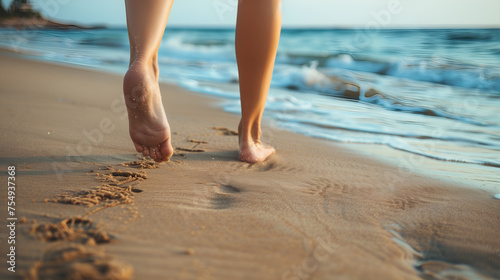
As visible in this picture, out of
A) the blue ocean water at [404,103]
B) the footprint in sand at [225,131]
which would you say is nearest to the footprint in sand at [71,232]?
the footprint in sand at [225,131]

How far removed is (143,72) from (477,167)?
148cm

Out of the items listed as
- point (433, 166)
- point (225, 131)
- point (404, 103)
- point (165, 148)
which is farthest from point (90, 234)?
point (404, 103)

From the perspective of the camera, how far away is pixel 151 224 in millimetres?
989

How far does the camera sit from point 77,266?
0.76 meters

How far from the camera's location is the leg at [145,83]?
1341mm

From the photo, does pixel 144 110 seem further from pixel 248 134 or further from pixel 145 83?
pixel 248 134

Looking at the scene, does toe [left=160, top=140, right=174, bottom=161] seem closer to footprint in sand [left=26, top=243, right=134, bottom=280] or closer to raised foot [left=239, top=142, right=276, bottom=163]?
raised foot [left=239, top=142, right=276, bottom=163]

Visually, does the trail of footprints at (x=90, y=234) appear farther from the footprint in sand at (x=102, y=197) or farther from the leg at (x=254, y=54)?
the leg at (x=254, y=54)

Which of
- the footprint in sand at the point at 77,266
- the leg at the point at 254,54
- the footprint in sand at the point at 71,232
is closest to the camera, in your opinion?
the footprint in sand at the point at 77,266

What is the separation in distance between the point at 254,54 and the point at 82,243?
3.30 feet

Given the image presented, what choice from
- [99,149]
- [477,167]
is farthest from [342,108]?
[99,149]

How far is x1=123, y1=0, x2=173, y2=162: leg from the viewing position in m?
1.34

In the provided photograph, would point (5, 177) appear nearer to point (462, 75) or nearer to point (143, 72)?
point (143, 72)

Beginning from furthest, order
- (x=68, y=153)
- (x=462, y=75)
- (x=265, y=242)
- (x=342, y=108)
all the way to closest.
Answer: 1. (x=462, y=75)
2. (x=342, y=108)
3. (x=68, y=153)
4. (x=265, y=242)
